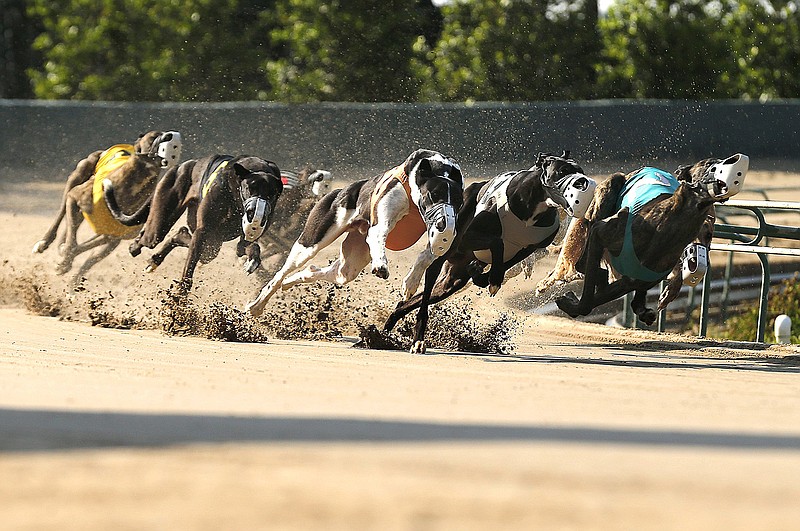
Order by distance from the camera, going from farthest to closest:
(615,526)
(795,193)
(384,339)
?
(795,193), (384,339), (615,526)

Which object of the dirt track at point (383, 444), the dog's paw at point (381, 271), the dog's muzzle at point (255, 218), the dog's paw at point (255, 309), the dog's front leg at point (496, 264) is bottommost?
the dirt track at point (383, 444)

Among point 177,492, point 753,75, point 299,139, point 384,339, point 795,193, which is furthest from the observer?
point 753,75

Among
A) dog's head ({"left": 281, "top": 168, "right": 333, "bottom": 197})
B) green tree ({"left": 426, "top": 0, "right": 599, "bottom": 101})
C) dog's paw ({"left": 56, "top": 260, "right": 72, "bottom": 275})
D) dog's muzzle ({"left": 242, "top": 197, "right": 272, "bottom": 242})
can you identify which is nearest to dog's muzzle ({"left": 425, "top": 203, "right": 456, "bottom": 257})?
dog's muzzle ({"left": 242, "top": 197, "right": 272, "bottom": 242})

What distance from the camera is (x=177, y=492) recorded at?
2.77 meters

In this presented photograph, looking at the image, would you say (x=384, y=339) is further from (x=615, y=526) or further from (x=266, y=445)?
(x=615, y=526)

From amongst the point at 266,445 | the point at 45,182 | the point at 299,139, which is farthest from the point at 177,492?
the point at 45,182

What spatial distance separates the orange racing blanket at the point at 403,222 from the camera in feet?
22.4

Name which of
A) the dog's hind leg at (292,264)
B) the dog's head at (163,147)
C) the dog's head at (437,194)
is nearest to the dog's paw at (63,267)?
the dog's head at (163,147)

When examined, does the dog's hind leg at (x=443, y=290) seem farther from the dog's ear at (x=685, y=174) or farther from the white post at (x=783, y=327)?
A: the white post at (x=783, y=327)

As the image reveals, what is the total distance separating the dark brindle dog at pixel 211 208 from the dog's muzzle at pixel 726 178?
2445 millimetres

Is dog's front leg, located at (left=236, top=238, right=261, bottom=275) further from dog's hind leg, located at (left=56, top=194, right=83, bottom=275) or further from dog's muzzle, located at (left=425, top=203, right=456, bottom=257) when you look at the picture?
dog's hind leg, located at (left=56, top=194, right=83, bottom=275)

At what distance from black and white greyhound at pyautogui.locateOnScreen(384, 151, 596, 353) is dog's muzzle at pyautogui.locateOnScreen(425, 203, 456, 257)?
19 cm

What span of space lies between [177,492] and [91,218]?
22.0ft

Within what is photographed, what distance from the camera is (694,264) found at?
6.50m
